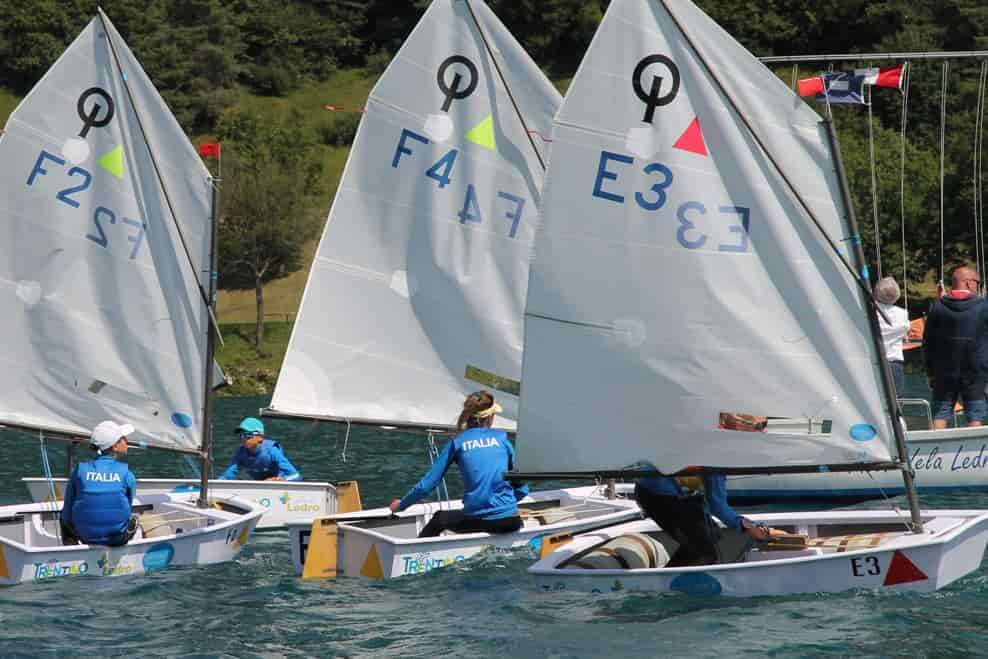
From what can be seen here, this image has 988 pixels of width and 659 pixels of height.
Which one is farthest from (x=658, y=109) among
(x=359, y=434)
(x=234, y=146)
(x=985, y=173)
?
(x=234, y=146)

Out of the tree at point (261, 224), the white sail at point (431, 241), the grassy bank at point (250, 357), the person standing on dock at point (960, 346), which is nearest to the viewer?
the person standing on dock at point (960, 346)

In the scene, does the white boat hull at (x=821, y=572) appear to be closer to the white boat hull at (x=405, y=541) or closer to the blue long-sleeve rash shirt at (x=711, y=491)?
the blue long-sleeve rash shirt at (x=711, y=491)

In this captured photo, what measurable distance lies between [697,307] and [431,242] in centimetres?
759

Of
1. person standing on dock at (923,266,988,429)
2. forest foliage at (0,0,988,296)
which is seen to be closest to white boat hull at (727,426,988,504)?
person standing on dock at (923,266,988,429)

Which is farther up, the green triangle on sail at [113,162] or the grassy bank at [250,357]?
the grassy bank at [250,357]

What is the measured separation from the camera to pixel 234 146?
95062mm

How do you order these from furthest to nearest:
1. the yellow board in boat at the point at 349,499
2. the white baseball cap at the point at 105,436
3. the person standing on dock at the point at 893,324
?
the person standing on dock at the point at 893,324 < the yellow board in boat at the point at 349,499 < the white baseball cap at the point at 105,436

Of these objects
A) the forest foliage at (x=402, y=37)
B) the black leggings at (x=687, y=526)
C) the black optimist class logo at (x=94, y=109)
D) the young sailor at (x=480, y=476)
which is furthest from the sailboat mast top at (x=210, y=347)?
the forest foliage at (x=402, y=37)

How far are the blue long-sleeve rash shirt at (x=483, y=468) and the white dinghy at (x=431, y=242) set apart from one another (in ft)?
16.1

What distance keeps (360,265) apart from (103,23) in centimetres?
472

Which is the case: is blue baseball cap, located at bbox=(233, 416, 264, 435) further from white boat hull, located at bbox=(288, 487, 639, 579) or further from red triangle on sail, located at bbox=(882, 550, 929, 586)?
red triangle on sail, located at bbox=(882, 550, 929, 586)

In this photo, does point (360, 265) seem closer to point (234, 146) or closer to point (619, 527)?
point (619, 527)

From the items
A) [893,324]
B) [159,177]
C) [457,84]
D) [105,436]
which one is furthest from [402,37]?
[105,436]

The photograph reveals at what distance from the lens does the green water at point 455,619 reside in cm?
1215
